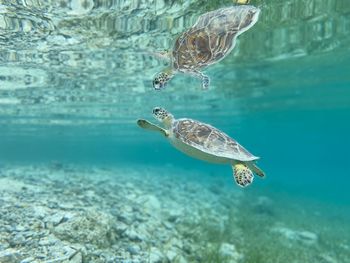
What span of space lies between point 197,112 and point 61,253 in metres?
31.0

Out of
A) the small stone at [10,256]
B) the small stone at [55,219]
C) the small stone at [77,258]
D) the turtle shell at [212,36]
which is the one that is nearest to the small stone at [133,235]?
the small stone at [55,219]

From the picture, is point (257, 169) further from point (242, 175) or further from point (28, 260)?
point (28, 260)

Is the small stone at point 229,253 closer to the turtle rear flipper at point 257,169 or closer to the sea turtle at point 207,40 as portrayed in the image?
the turtle rear flipper at point 257,169

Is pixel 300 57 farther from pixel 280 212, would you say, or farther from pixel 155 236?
pixel 155 236

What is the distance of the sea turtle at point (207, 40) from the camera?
4609 mm

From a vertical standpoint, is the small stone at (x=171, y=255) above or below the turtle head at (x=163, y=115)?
below

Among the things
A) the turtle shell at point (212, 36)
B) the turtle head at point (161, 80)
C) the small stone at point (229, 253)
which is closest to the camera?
the turtle shell at point (212, 36)

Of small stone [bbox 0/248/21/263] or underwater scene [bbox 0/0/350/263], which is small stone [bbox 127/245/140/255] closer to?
underwater scene [bbox 0/0/350/263]

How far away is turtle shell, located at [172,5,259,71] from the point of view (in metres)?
4.60

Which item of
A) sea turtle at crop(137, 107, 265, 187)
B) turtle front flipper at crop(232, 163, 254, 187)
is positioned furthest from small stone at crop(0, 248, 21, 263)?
turtle front flipper at crop(232, 163, 254, 187)

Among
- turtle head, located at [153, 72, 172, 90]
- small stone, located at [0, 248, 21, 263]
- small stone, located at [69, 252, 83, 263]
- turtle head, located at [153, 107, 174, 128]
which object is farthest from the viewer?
small stone, located at [69, 252, 83, 263]

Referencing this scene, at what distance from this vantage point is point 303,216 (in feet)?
64.5

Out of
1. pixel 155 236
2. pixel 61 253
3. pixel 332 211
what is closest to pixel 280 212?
pixel 332 211

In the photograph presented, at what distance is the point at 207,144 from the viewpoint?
5.01 m
